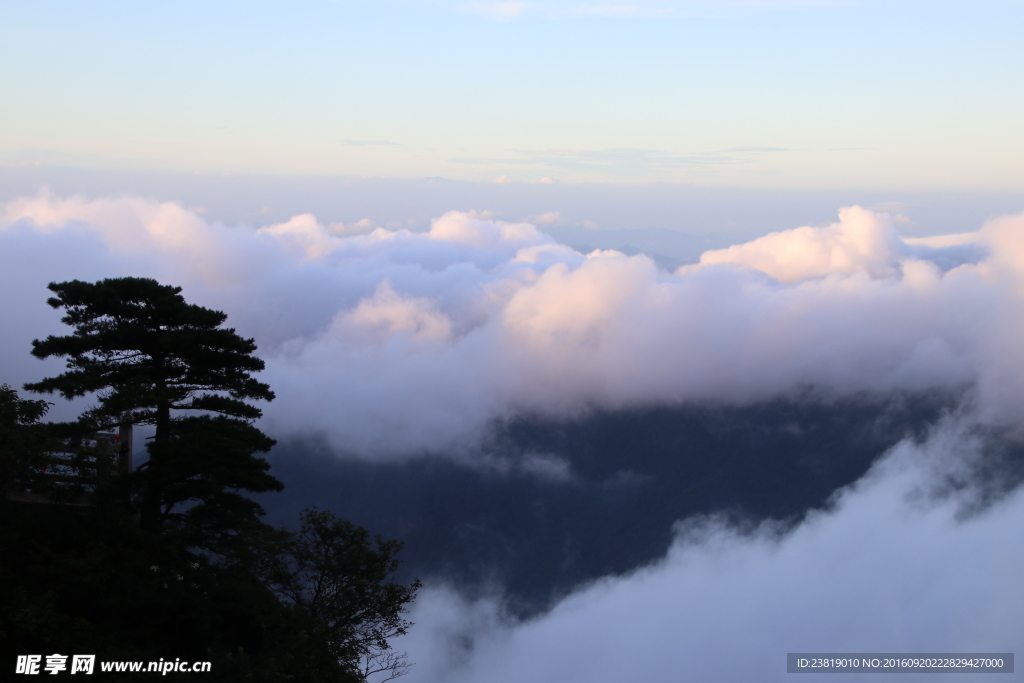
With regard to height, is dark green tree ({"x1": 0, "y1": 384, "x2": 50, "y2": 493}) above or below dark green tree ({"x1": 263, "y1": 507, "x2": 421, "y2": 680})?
above

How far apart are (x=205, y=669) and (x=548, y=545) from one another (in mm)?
163975

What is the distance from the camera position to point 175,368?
2464cm

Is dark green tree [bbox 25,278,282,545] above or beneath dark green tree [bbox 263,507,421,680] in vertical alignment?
above

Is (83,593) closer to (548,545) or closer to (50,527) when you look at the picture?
(50,527)

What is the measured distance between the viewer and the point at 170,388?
24359 millimetres

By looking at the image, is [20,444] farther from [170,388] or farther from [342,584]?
[342,584]

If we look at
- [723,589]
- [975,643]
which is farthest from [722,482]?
[975,643]

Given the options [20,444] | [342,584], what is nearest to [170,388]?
[20,444]

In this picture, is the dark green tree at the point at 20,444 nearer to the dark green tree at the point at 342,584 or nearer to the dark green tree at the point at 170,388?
the dark green tree at the point at 170,388

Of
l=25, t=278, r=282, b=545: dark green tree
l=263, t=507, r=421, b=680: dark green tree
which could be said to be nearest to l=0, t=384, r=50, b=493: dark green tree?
l=25, t=278, r=282, b=545: dark green tree

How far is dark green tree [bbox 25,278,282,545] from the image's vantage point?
2242 centimetres

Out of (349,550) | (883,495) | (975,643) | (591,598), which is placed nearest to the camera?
(349,550)

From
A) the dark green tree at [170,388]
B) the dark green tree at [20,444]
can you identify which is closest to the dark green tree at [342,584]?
the dark green tree at [170,388]

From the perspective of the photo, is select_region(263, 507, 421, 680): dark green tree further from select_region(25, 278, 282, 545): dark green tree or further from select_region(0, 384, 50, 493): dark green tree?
select_region(0, 384, 50, 493): dark green tree
